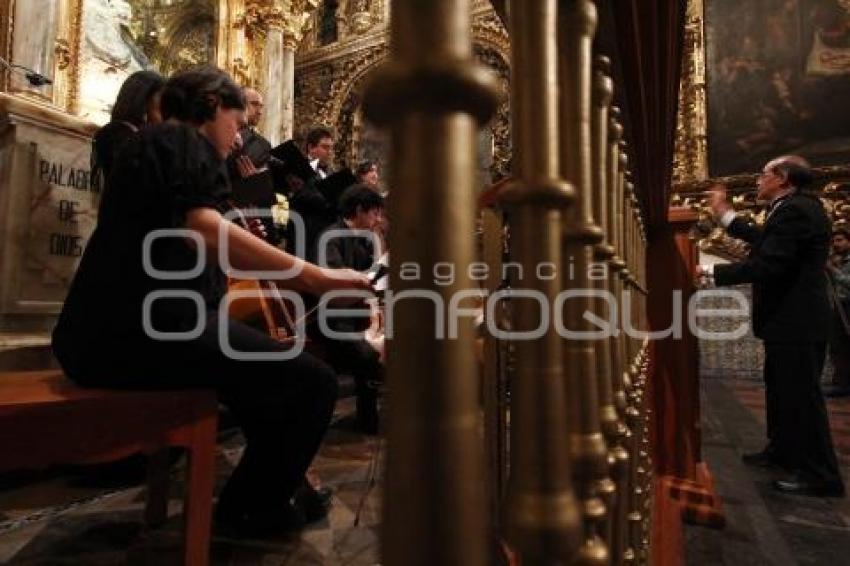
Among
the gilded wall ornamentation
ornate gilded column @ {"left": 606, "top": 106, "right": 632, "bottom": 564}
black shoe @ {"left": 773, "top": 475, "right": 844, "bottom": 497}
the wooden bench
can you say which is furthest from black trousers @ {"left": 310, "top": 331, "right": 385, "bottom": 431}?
the gilded wall ornamentation

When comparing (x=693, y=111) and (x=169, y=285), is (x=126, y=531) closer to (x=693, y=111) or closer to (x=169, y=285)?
(x=169, y=285)

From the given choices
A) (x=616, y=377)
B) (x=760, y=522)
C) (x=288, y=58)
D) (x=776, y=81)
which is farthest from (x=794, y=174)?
(x=288, y=58)

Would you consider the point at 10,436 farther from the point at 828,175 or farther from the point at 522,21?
the point at 828,175

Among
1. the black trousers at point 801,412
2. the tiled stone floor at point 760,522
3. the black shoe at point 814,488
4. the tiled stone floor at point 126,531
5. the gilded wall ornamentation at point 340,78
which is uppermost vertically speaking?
the gilded wall ornamentation at point 340,78

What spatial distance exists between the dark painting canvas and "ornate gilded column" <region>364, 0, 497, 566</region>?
6250 millimetres

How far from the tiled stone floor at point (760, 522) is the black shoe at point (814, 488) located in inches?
1.2


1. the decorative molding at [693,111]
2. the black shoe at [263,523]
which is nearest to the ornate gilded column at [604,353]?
the black shoe at [263,523]

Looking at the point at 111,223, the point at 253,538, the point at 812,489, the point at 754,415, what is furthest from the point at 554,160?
the point at 754,415

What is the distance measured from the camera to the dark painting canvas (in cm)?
530

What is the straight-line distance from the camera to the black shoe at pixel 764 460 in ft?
7.19

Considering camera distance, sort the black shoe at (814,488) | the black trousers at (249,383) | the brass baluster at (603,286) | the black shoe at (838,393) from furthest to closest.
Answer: the black shoe at (838,393), the black shoe at (814,488), the black trousers at (249,383), the brass baluster at (603,286)

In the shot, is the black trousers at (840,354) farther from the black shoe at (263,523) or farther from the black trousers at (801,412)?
the black shoe at (263,523)

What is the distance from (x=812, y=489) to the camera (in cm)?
193

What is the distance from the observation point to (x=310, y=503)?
155 cm
